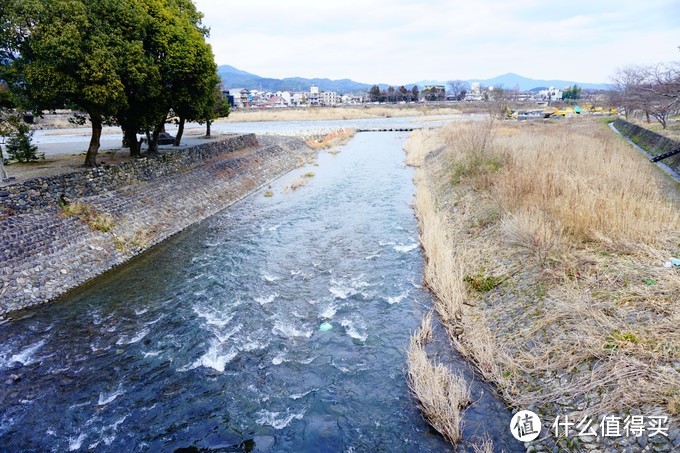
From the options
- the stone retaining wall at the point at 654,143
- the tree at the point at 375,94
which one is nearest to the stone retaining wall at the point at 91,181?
the stone retaining wall at the point at 654,143

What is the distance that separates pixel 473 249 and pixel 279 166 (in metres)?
29.2

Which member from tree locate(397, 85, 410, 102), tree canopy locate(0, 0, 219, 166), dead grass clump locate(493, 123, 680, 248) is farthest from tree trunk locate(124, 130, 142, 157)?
tree locate(397, 85, 410, 102)

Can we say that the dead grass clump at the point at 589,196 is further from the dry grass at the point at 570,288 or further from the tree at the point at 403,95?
the tree at the point at 403,95

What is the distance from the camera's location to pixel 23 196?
15922 mm

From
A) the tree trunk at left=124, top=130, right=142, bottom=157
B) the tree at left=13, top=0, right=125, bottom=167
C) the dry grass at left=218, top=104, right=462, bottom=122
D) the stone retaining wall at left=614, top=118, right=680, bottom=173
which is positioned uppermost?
the dry grass at left=218, top=104, right=462, bottom=122

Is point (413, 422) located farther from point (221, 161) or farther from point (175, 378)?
point (221, 161)

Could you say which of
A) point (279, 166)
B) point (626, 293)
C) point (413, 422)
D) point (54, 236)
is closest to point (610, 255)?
point (626, 293)

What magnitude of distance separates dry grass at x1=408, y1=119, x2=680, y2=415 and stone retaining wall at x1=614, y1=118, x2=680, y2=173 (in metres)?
10.4

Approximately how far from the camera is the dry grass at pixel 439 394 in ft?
25.2

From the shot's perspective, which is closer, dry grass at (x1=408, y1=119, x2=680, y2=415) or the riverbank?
the riverbank

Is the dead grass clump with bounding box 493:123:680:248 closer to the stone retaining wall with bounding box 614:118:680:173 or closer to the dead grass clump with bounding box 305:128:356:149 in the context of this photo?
the stone retaining wall with bounding box 614:118:680:173

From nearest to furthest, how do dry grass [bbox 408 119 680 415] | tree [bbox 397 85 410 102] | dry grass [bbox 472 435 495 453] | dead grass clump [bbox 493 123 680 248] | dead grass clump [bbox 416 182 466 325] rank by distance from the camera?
dry grass [bbox 472 435 495 453], dry grass [bbox 408 119 680 415], dead grass clump [bbox 493 123 680 248], dead grass clump [bbox 416 182 466 325], tree [bbox 397 85 410 102]

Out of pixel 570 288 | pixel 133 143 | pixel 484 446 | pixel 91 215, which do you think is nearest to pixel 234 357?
pixel 484 446

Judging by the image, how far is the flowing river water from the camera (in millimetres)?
8164
